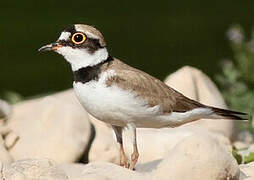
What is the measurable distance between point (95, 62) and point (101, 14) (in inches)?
432

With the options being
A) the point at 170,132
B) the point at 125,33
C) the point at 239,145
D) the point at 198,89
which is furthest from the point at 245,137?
the point at 125,33

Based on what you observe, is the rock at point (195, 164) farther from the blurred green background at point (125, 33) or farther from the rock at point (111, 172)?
the blurred green background at point (125, 33)

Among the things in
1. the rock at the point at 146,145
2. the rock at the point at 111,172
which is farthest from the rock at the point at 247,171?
the rock at the point at 146,145

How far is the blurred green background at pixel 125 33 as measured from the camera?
1708 centimetres

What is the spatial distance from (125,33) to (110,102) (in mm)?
10257

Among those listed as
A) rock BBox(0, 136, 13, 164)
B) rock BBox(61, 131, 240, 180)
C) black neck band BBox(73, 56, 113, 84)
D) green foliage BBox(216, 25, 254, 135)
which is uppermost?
black neck band BBox(73, 56, 113, 84)

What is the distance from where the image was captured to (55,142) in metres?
9.58

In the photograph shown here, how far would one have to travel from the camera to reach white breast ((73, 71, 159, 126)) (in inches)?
330

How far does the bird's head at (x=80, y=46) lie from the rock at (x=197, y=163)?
1188mm

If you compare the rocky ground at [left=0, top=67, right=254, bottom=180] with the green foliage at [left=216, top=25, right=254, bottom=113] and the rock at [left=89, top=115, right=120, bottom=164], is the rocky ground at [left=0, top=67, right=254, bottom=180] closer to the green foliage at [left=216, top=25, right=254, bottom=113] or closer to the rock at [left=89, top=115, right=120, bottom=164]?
the rock at [left=89, top=115, right=120, bottom=164]

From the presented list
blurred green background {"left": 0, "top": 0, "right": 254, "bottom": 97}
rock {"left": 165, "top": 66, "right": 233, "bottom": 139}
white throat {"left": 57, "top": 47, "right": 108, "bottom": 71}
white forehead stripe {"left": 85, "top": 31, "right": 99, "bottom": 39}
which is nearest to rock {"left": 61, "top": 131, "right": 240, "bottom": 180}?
white throat {"left": 57, "top": 47, "right": 108, "bottom": 71}

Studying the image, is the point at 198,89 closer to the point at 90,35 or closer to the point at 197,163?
the point at 90,35

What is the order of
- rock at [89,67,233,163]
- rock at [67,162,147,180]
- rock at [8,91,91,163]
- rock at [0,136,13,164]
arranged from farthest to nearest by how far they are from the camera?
rock at [89,67,233,163], rock at [8,91,91,163], rock at [0,136,13,164], rock at [67,162,147,180]

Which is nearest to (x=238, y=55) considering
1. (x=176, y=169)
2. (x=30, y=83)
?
(x=30, y=83)
